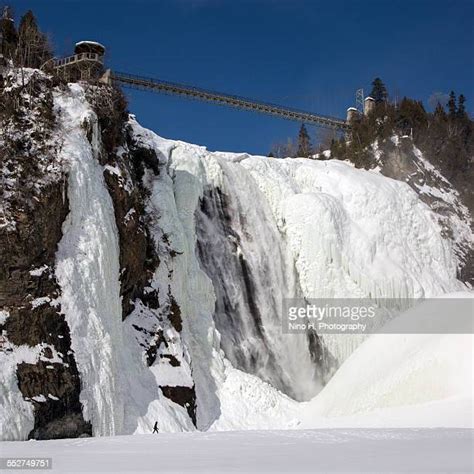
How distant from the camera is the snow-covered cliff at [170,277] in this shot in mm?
15562

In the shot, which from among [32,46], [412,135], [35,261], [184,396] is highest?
[412,135]

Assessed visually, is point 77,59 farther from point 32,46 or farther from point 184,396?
point 184,396

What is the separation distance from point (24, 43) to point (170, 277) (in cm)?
836

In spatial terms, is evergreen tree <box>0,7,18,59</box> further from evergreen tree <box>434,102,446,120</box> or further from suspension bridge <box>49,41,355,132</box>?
evergreen tree <box>434,102,446,120</box>

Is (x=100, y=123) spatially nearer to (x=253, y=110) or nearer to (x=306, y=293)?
(x=306, y=293)

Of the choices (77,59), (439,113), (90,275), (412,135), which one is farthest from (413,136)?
(90,275)

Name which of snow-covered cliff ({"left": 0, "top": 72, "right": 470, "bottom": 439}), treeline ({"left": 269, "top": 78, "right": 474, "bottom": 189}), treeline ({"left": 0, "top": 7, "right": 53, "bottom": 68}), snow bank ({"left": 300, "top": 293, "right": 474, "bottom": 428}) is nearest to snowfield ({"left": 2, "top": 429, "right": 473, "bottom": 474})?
snow bank ({"left": 300, "top": 293, "right": 474, "bottom": 428})

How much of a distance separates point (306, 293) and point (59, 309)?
35.5 feet

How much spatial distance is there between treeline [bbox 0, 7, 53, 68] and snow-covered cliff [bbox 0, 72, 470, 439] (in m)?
2.38

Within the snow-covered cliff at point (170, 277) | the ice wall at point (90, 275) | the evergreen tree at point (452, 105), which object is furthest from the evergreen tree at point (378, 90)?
the ice wall at point (90, 275)

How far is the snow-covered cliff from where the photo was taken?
613 inches

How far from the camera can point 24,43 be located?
2083 cm

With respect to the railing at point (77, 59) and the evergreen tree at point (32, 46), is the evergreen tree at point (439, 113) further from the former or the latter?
the evergreen tree at point (32, 46)

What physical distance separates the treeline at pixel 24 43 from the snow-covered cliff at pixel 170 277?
2.38m
